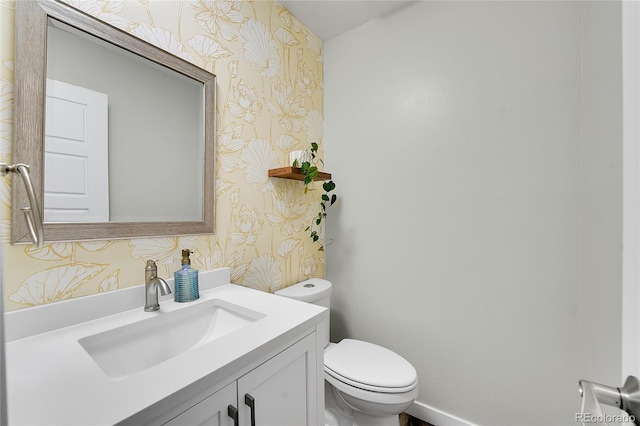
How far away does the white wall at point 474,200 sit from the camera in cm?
113

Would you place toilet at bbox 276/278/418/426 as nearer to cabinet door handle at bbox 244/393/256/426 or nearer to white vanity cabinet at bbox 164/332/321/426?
white vanity cabinet at bbox 164/332/321/426

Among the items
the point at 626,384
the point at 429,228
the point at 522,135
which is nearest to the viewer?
the point at 626,384

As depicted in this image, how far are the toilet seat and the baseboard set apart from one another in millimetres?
437

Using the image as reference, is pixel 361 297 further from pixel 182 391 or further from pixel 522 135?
pixel 182 391

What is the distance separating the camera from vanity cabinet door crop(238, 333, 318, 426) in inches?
26.2

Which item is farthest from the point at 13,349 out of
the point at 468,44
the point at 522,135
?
the point at 468,44

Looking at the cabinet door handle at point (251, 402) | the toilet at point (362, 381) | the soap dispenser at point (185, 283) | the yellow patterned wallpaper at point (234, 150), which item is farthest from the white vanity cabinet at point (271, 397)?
the yellow patterned wallpaper at point (234, 150)

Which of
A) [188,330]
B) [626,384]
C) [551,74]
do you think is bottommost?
[188,330]

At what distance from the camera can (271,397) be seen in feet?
2.38

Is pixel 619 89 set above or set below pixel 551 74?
below

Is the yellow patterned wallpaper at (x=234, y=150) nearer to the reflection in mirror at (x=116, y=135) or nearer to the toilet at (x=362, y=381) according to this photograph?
the reflection in mirror at (x=116, y=135)

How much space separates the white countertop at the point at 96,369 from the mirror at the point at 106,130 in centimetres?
27

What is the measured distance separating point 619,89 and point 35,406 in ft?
3.71

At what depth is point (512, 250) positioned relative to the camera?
125cm
